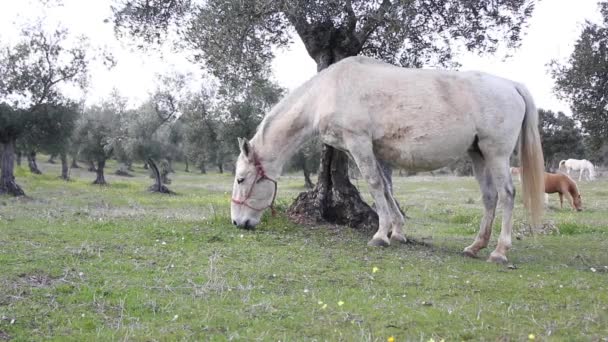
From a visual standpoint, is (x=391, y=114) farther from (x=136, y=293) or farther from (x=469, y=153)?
(x=136, y=293)

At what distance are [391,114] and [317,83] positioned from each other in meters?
1.63

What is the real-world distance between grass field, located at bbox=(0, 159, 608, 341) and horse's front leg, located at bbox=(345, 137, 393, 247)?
0.39m

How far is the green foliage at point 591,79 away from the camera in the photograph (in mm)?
17125

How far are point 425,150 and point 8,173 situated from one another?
2434cm

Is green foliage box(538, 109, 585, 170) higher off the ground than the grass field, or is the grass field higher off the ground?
green foliage box(538, 109, 585, 170)

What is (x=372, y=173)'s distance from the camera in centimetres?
943

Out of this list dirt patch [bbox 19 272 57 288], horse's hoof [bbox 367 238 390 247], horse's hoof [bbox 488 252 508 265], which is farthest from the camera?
horse's hoof [bbox 367 238 390 247]

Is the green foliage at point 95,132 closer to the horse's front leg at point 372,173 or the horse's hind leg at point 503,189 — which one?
the horse's front leg at point 372,173

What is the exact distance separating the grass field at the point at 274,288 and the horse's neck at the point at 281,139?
4.48 ft

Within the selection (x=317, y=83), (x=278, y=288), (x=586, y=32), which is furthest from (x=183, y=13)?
(x=586, y=32)

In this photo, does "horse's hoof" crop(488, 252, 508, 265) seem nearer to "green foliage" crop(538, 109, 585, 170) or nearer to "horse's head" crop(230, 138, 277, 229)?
"horse's head" crop(230, 138, 277, 229)

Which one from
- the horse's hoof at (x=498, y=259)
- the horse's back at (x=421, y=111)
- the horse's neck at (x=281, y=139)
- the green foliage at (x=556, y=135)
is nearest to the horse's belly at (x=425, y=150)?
the horse's back at (x=421, y=111)

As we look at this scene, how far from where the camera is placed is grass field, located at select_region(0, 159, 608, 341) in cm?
474

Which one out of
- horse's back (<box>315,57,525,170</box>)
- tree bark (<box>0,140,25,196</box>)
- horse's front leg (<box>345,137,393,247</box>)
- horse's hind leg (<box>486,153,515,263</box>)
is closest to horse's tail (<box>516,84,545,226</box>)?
horse's back (<box>315,57,525,170</box>)
